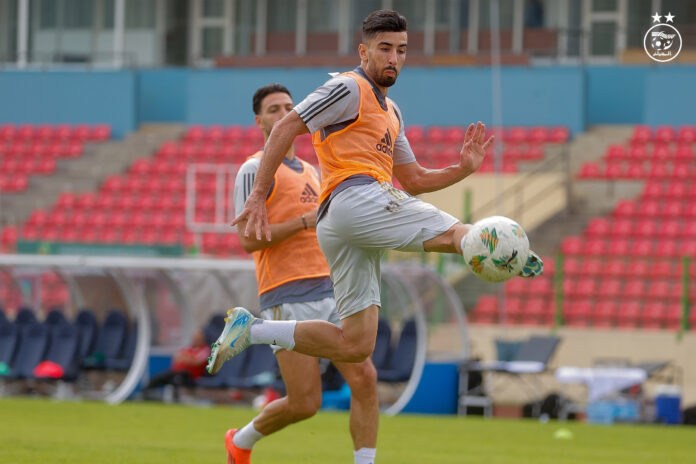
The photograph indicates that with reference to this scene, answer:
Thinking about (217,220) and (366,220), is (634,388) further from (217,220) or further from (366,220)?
(366,220)

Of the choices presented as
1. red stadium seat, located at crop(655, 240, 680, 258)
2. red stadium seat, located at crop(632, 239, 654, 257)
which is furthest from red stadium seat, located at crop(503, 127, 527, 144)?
red stadium seat, located at crop(655, 240, 680, 258)

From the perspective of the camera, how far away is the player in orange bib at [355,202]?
6.60 metres

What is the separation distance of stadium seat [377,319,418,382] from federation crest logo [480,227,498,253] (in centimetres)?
1187

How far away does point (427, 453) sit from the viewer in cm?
1138

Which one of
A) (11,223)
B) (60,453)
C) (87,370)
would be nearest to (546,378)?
(87,370)

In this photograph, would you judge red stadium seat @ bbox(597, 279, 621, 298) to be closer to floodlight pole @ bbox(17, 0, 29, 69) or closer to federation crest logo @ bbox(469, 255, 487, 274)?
federation crest logo @ bbox(469, 255, 487, 274)

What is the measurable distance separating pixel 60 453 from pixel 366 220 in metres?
4.42

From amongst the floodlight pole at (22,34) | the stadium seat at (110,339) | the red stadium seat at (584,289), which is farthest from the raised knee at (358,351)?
the floodlight pole at (22,34)

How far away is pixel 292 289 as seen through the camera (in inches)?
324

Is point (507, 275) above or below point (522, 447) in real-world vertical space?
above

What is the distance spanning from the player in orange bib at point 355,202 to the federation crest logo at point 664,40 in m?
21.0

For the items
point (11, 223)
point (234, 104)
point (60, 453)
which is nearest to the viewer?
point (60, 453)

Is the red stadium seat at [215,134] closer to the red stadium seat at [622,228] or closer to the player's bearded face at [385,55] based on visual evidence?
the red stadium seat at [622,228]

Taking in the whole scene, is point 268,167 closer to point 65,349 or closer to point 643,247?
point 65,349
